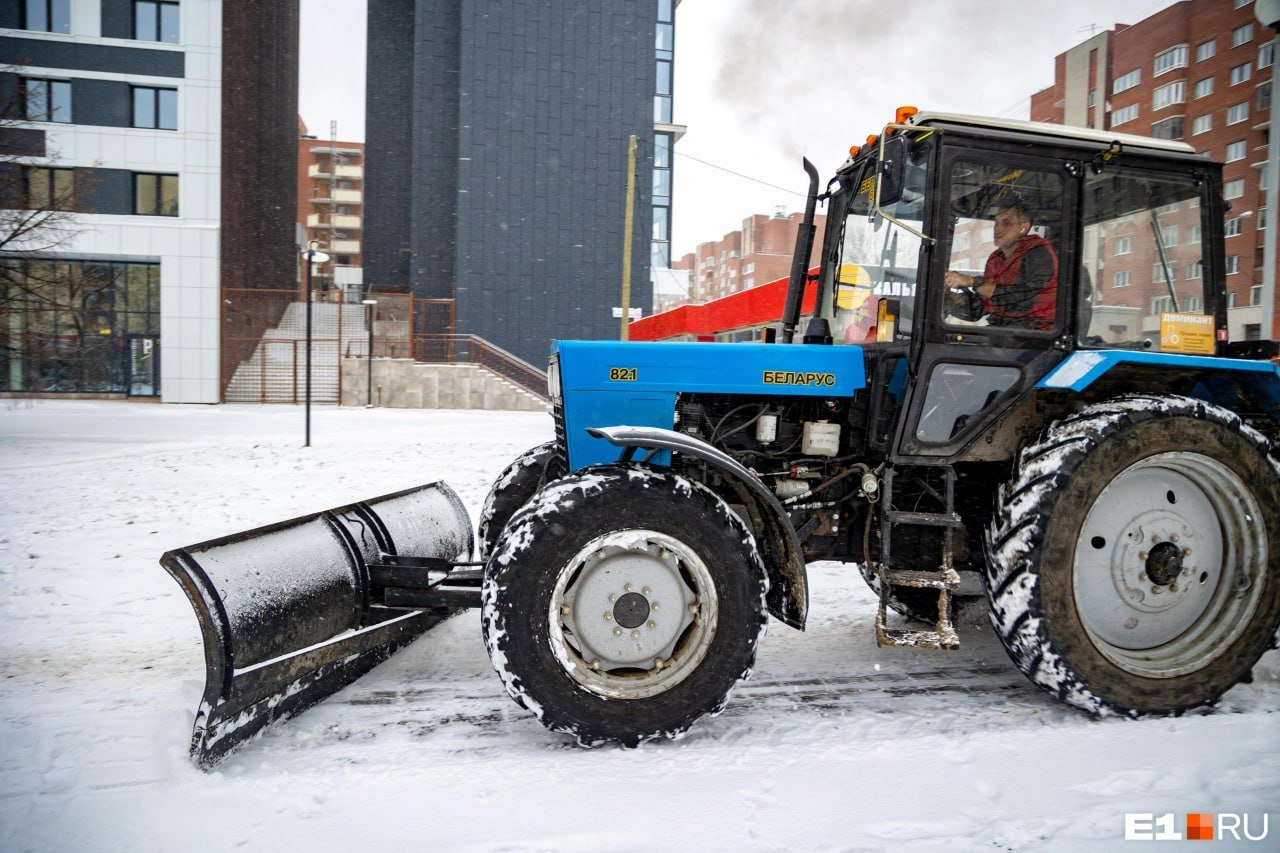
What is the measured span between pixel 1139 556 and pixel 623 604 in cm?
246

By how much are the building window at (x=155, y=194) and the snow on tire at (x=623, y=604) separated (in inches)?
979

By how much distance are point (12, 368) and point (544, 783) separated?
2594 centimetres

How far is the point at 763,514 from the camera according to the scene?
145 inches

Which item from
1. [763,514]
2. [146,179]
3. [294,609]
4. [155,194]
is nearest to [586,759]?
[763,514]

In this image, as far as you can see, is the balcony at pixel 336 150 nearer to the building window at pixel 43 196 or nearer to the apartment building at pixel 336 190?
the apartment building at pixel 336 190

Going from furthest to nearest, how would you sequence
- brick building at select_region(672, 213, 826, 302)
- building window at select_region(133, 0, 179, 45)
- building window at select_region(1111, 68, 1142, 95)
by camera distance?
brick building at select_region(672, 213, 826, 302) → building window at select_region(133, 0, 179, 45) → building window at select_region(1111, 68, 1142, 95)

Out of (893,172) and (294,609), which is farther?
(294,609)

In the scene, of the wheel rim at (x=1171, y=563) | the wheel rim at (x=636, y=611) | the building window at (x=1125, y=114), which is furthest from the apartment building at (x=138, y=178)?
the building window at (x=1125, y=114)

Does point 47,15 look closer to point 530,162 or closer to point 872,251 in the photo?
point 530,162

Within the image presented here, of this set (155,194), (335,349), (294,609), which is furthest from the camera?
(335,349)

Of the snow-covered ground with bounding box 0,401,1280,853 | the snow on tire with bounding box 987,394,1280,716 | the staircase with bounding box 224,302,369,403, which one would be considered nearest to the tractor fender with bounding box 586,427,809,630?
the snow-covered ground with bounding box 0,401,1280,853

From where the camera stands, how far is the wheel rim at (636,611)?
319cm

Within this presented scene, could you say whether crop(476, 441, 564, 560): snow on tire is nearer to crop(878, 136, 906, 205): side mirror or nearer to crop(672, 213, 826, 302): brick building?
crop(878, 136, 906, 205): side mirror

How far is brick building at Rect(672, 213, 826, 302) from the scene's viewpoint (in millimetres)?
60500
